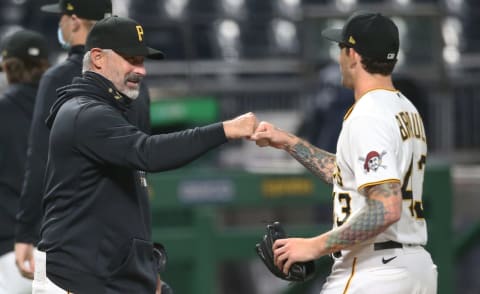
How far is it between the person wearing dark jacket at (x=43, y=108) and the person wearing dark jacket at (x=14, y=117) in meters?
0.47

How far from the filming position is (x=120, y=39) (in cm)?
443

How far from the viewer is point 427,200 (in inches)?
343

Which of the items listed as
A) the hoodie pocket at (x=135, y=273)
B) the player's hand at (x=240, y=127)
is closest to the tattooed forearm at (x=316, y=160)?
the player's hand at (x=240, y=127)

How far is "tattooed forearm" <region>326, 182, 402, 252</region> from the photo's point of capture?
410 cm

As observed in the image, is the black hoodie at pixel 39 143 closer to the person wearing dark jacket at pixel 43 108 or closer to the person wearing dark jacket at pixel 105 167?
the person wearing dark jacket at pixel 43 108

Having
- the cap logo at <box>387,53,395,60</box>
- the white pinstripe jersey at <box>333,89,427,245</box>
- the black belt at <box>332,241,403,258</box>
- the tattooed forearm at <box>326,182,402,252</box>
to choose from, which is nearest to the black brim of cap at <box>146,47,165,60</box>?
the white pinstripe jersey at <box>333,89,427,245</box>

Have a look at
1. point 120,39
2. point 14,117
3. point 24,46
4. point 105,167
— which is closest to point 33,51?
point 24,46

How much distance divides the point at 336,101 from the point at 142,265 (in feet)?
15.8

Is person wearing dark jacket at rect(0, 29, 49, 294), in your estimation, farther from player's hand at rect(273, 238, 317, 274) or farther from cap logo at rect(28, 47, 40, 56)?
player's hand at rect(273, 238, 317, 274)

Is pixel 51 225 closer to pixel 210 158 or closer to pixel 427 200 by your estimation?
pixel 427 200

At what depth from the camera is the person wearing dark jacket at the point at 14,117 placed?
232 inches

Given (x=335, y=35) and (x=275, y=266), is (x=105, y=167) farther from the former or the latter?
(x=335, y=35)

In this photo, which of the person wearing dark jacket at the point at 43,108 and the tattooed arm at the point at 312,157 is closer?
the tattooed arm at the point at 312,157

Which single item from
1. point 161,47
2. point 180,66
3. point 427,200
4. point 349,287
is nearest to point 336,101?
point 427,200
